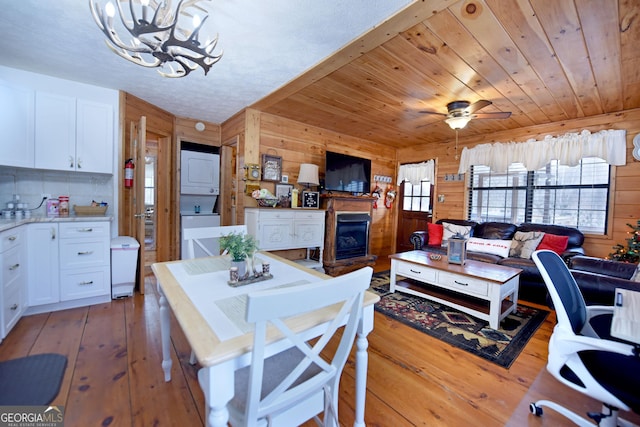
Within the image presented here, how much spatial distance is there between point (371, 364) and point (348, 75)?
2517 millimetres

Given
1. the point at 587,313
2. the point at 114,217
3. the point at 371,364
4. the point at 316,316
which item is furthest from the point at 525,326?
the point at 114,217

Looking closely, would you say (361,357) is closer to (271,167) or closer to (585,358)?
(585,358)

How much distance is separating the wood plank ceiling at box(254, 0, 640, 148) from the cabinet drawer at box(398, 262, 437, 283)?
77.3 inches

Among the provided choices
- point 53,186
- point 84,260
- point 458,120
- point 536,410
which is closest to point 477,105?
point 458,120

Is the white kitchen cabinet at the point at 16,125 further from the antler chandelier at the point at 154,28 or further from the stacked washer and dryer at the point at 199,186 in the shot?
the antler chandelier at the point at 154,28

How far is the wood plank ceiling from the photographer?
5.64 feet

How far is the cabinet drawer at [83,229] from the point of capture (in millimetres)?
2539

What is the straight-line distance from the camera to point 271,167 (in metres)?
3.92

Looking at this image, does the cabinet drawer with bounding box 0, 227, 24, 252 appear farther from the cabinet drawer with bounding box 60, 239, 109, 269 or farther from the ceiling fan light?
the ceiling fan light

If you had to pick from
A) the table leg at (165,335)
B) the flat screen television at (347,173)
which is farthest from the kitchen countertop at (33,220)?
the flat screen television at (347,173)

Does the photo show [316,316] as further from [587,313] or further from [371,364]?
[587,313]

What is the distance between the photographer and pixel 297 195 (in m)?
4.14

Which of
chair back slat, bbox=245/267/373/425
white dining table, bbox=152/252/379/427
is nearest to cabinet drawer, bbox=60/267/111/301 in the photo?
white dining table, bbox=152/252/379/427

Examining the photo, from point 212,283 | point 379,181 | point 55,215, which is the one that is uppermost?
point 379,181
